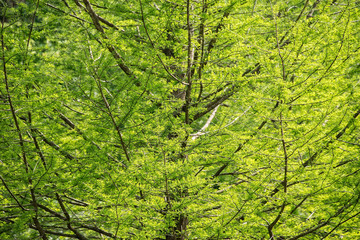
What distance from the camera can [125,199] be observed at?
3.05 metres

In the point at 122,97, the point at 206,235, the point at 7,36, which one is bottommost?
the point at 206,235

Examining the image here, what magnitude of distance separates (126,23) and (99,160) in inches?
60.7

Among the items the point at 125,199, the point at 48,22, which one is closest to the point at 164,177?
the point at 125,199

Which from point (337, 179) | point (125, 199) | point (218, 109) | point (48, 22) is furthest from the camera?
point (218, 109)

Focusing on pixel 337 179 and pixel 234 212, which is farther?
pixel 234 212

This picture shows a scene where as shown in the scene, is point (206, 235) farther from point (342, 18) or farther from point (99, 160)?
point (342, 18)

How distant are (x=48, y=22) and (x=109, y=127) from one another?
172cm

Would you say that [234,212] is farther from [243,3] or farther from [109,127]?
[243,3]

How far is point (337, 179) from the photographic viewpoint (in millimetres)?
2861

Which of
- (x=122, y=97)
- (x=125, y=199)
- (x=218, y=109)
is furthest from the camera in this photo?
(x=218, y=109)

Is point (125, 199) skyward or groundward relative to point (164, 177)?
groundward

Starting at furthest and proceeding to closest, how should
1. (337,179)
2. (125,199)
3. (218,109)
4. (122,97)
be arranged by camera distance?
(218,109), (122,97), (125,199), (337,179)

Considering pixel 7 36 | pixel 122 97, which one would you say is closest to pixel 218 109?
pixel 122 97

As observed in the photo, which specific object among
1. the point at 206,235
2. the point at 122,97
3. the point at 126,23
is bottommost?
the point at 206,235
